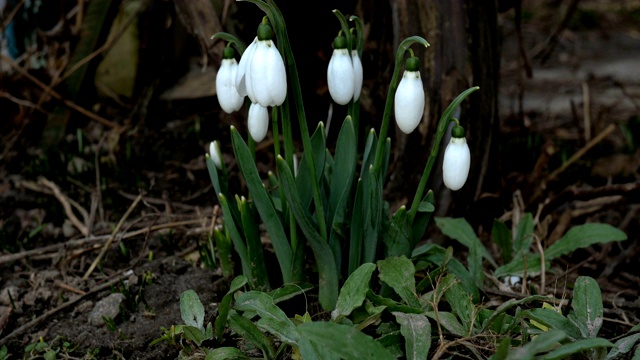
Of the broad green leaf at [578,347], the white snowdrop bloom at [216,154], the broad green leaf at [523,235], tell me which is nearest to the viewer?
the broad green leaf at [578,347]

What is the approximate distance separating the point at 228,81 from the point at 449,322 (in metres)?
0.84

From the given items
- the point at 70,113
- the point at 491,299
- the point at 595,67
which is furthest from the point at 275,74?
the point at 595,67

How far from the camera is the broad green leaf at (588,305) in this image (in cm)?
186

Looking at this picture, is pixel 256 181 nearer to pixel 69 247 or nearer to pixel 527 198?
pixel 69 247

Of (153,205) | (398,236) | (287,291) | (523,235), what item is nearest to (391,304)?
(398,236)

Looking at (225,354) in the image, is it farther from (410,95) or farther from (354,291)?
(410,95)

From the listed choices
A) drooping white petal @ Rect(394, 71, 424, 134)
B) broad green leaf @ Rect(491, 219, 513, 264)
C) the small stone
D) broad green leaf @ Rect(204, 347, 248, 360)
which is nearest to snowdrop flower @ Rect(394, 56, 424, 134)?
drooping white petal @ Rect(394, 71, 424, 134)

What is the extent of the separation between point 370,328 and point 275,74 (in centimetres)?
78

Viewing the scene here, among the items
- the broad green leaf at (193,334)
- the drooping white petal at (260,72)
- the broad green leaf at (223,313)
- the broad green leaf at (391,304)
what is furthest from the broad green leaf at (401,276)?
the drooping white petal at (260,72)

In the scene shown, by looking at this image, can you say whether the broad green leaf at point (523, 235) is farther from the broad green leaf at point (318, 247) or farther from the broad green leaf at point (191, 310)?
the broad green leaf at point (191, 310)

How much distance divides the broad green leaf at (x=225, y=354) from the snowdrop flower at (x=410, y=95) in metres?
0.72

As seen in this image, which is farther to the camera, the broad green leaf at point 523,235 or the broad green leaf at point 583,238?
the broad green leaf at point 523,235

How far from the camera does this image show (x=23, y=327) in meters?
2.18

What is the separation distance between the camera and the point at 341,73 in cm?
176
